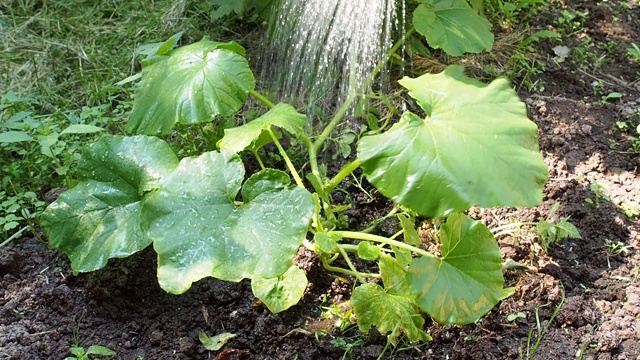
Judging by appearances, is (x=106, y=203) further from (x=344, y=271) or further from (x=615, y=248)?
(x=615, y=248)

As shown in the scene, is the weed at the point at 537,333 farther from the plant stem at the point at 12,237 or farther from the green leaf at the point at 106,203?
the plant stem at the point at 12,237

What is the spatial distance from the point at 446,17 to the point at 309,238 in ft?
3.45

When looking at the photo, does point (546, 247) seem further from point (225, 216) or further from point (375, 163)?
point (225, 216)

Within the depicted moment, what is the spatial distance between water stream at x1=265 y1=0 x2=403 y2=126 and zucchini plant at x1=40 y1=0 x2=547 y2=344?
641mm

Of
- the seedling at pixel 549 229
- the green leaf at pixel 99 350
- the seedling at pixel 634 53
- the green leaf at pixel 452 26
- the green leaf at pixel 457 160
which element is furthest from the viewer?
the seedling at pixel 634 53

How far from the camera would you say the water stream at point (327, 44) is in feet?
9.02

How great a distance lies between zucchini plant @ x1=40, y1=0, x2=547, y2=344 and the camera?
1.82 metres

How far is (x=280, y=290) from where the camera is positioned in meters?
2.00

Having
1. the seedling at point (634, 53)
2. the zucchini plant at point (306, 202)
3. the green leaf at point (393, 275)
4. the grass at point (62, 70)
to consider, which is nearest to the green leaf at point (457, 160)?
the zucchini plant at point (306, 202)

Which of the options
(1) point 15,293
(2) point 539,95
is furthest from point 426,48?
(1) point 15,293

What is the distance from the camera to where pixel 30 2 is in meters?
3.55

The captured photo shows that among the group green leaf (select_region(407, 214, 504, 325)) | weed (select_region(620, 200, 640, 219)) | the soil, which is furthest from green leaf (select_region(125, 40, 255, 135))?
weed (select_region(620, 200, 640, 219))

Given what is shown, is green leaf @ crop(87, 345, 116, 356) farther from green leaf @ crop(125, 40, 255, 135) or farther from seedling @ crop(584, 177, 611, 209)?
seedling @ crop(584, 177, 611, 209)

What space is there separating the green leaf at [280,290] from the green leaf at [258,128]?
1.29ft
